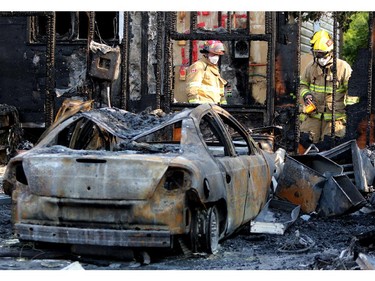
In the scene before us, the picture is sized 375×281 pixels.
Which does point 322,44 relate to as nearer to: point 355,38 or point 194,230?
point 194,230

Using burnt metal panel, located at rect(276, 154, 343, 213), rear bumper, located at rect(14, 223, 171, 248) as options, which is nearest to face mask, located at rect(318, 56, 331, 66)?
burnt metal panel, located at rect(276, 154, 343, 213)

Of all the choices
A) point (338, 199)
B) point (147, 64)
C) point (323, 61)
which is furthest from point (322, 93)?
point (338, 199)

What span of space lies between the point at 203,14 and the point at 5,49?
4.82 meters

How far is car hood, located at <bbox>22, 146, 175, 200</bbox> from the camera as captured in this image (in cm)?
696

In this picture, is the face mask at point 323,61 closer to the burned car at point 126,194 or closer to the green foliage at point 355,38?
the burned car at point 126,194

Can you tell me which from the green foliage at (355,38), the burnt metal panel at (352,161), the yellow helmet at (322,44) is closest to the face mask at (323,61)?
the yellow helmet at (322,44)

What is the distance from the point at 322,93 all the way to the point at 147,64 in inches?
133

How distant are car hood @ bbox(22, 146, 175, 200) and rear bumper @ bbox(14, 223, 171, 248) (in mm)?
289

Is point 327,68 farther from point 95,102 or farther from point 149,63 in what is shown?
point 95,102

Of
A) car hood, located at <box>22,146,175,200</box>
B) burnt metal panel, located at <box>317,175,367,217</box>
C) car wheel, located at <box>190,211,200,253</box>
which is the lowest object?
burnt metal panel, located at <box>317,175,367,217</box>

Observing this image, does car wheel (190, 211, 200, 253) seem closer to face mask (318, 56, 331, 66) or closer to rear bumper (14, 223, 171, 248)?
rear bumper (14, 223, 171, 248)

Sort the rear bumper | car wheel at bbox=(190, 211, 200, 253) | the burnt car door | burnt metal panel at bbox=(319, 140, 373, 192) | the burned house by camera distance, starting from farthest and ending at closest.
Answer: the burned house < burnt metal panel at bbox=(319, 140, 373, 192) < the burnt car door < car wheel at bbox=(190, 211, 200, 253) < the rear bumper

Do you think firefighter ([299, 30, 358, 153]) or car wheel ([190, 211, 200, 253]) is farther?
firefighter ([299, 30, 358, 153])

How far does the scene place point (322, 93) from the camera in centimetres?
1553
